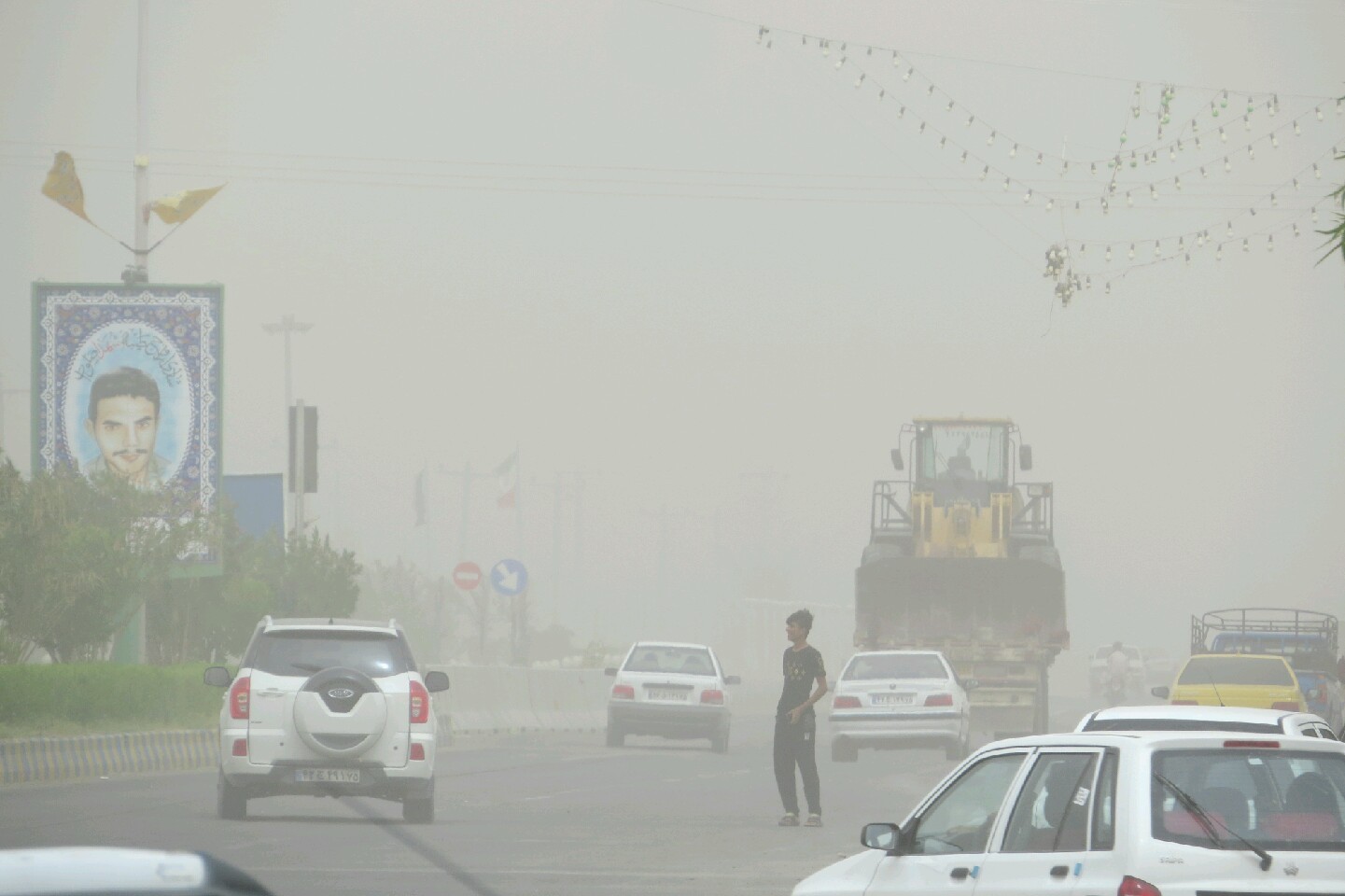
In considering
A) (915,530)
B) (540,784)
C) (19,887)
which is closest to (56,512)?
(540,784)

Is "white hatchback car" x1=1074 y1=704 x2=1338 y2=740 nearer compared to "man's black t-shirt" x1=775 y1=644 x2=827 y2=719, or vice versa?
"white hatchback car" x1=1074 y1=704 x2=1338 y2=740

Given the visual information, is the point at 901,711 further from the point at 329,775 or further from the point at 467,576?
the point at 467,576

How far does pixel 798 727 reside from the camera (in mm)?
18062

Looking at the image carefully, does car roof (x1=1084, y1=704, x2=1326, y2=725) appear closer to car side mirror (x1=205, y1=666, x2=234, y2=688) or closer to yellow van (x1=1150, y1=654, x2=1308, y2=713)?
car side mirror (x1=205, y1=666, x2=234, y2=688)

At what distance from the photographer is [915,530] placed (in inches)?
1490

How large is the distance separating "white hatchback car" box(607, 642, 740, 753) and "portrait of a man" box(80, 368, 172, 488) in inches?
290

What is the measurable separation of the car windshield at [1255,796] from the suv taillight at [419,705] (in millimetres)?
11073

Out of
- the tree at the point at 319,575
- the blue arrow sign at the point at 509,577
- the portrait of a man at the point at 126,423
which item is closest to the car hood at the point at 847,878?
the portrait of a man at the point at 126,423

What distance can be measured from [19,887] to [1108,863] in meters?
4.46

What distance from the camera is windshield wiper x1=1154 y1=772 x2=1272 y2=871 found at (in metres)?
7.00

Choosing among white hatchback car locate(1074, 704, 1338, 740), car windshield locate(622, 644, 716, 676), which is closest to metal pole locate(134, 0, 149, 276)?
car windshield locate(622, 644, 716, 676)

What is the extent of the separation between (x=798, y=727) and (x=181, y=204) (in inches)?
848

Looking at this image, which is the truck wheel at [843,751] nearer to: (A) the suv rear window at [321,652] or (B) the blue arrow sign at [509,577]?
(A) the suv rear window at [321,652]

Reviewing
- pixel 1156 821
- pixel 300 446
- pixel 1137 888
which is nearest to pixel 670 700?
pixel 300 446
